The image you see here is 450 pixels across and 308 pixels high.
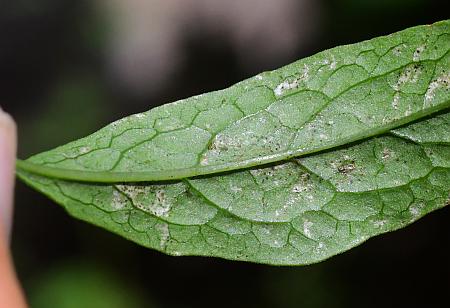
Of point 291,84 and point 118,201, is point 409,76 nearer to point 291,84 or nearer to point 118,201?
point 291,84

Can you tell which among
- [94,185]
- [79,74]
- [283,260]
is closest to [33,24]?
[79,74]

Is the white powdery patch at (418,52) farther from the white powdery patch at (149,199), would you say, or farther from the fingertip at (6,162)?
the fingertip at (6,162)

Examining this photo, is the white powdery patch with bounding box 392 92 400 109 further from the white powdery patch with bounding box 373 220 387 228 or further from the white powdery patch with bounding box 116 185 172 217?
the white powdery patch with bounding box 116 185 172 217

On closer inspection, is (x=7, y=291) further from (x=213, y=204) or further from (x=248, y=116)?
(x=248, y=116)

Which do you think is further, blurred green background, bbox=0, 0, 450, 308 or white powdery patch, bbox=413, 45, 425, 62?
blurred green background, bbox=0, 0, 450, 308

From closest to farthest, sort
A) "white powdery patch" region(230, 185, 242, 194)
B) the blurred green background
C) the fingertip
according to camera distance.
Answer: the fingertip < "white powdery patch" region(230, 185, 242, 194) < the blurred green background

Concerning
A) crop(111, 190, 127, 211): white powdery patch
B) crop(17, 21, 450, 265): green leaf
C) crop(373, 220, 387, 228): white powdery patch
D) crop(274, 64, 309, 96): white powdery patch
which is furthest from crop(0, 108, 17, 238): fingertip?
crop(373, 220, 387, 228): white powdery patch
